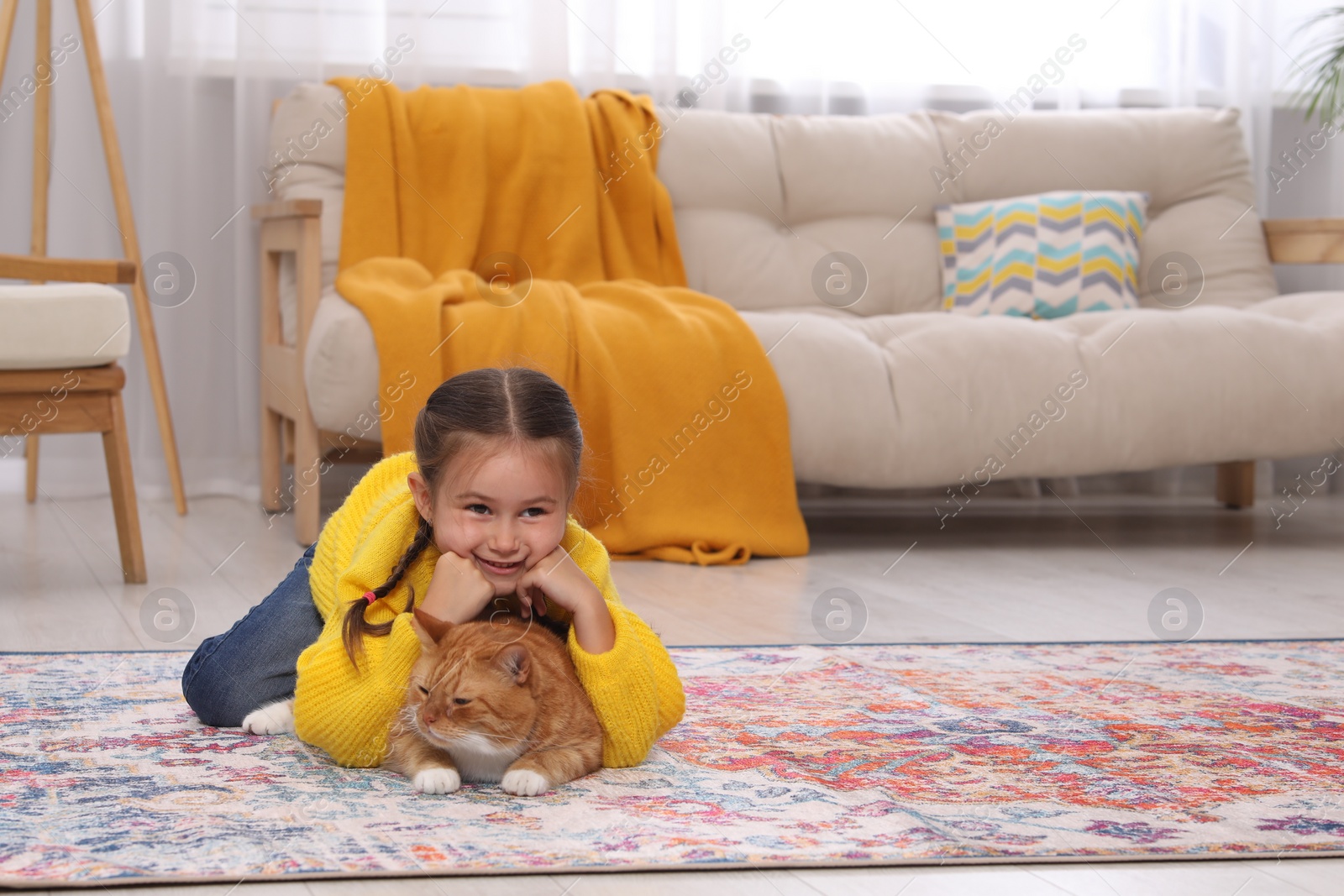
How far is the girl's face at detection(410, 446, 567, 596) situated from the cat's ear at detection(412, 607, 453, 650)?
0.06 meters

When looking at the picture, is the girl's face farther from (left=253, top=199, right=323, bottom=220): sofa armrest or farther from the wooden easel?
the wooden easel

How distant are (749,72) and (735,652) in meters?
2.18

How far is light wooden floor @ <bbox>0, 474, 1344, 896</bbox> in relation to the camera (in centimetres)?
95

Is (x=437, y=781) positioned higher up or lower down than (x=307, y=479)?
higher up

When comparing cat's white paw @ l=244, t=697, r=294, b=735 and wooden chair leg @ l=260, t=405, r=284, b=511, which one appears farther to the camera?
wooden chair leg @ l=260, t=405, r=284, b=511

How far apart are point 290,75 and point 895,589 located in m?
2.04

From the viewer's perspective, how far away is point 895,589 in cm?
225

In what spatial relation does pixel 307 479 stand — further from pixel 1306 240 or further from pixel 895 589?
pixel 1306 240

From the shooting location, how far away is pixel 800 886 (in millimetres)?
937

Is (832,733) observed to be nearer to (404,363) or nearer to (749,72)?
(404,363)

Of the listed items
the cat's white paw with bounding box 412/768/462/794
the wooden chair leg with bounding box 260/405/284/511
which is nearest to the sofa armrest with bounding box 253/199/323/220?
the wooden chair leg with bounding box 260/405/284/511

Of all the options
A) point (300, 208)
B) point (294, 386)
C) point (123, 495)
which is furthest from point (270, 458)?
point (123, 495)

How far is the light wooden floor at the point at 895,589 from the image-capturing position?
95cm

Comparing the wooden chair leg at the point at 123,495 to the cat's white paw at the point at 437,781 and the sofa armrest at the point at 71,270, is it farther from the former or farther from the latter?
the cat's white paw at the point at 437,781
